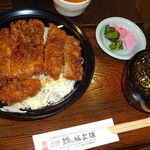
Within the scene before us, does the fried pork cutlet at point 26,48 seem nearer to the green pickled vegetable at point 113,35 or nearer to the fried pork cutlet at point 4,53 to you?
the fried pork cutlet at point 4,53

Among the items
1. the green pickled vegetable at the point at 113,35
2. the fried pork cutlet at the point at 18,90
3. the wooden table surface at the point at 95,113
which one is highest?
the green pickled vegetable at the point at 113,35

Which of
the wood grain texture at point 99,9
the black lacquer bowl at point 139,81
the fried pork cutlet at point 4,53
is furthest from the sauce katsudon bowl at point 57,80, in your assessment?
the wood grain texture at point 99,9

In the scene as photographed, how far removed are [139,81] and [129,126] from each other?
516 mm

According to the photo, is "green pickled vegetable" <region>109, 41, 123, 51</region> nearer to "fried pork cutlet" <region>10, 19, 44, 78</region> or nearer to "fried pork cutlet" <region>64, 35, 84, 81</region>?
"fried pork cutlet" <region>64, 35, 84, 81</region>

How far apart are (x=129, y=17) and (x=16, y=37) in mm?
1886

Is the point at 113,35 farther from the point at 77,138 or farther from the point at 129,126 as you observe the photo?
the point at 77,138

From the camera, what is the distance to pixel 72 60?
2326 millimetres

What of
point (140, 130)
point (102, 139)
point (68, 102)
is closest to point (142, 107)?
point (140, 130)

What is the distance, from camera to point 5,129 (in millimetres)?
2123

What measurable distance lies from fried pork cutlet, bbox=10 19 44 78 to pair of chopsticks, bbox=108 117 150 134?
3.47 ft

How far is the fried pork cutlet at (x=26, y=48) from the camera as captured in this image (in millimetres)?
2174

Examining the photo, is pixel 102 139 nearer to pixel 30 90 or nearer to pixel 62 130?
pixel 62 130

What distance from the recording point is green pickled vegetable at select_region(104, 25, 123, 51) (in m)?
2.85

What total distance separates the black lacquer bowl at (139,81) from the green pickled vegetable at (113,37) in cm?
56
